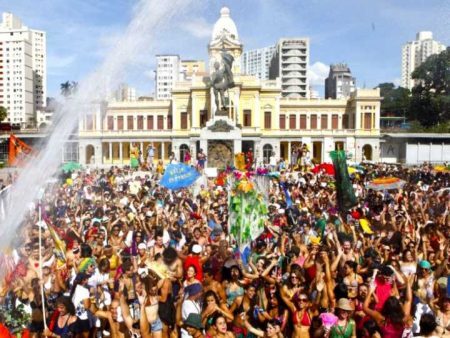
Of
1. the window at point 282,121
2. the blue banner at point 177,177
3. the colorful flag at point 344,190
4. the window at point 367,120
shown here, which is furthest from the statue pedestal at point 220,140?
the colorful flag at point 344,190

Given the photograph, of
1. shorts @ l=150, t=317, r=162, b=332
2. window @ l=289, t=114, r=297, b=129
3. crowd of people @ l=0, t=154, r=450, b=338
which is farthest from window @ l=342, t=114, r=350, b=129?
shorts @ l=150, t=317, r=162, b=332

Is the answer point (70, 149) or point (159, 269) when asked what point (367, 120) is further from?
point (70, 149)

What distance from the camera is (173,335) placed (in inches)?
239

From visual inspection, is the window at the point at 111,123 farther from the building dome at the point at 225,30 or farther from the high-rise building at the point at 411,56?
the high-rise building at the point at 411,56

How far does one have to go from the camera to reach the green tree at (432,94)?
62.7 meters

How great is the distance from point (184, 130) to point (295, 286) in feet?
167

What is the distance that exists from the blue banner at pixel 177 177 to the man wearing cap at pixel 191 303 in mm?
8811

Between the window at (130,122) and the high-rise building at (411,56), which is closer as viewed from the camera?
the window at (130,122)

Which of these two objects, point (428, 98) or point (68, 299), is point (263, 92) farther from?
point (68, 299)

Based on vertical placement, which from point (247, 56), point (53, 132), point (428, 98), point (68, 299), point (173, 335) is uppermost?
point (247, 56)

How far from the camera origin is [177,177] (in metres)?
15.4

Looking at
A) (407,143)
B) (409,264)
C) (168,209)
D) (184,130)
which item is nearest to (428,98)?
(407,143)

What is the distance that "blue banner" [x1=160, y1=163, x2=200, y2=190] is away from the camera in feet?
50.4

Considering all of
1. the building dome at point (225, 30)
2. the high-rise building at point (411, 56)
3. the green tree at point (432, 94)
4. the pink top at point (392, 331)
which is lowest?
the pink top at point (392, 331)
